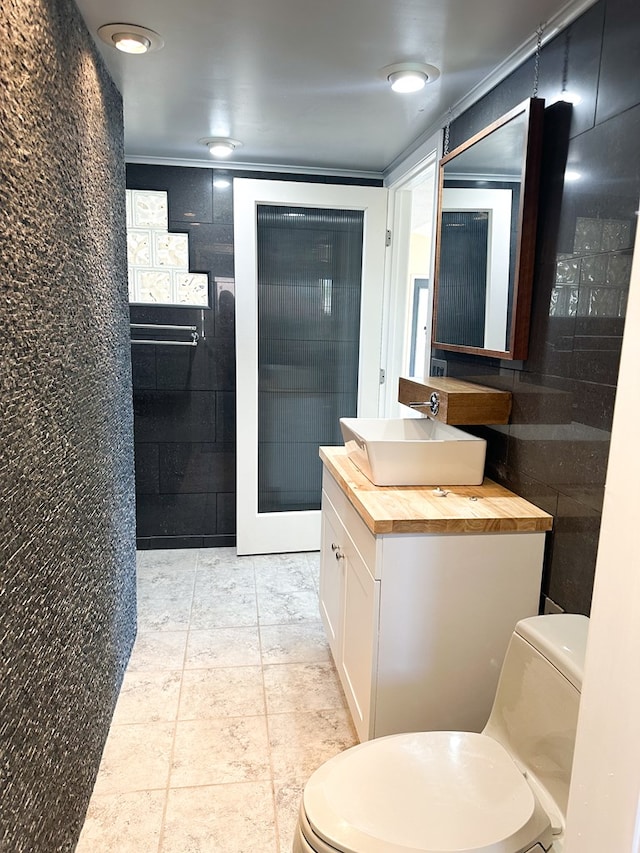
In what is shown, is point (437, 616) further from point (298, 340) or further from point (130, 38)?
point (298, 340)

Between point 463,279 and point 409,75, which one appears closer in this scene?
point 409,75

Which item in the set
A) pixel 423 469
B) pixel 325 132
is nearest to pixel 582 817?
pixel 423 469

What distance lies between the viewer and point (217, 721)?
2.17 metres

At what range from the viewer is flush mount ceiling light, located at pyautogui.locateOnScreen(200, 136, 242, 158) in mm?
2926

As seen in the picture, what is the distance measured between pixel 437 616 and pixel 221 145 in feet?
7.89

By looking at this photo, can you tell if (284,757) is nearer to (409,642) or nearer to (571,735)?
(409,642)

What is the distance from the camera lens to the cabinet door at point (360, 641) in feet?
5.89

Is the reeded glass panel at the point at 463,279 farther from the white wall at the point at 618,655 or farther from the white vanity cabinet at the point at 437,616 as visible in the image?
the white wall at the point at 618,655

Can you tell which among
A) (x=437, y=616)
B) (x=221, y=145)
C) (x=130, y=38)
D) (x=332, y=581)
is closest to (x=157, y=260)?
(x=221, y=145)

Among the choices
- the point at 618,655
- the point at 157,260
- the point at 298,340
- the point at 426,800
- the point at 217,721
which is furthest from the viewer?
the point at 298,340

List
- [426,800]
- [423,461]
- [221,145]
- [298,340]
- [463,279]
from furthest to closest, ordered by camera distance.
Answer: [298,340] → [221,145] → [463,279] → [423,461] → [426,800]

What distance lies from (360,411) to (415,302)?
5.28 feet

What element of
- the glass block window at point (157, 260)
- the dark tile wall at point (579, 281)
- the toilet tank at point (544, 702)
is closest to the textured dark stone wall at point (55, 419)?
the toilet tank at point (544, 702)

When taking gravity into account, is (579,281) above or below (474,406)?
above
